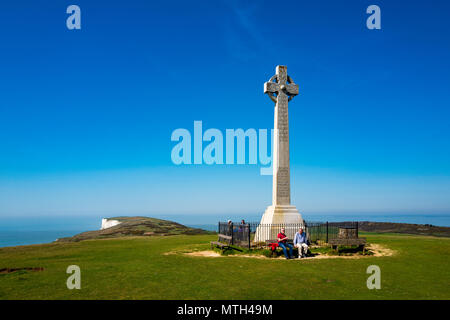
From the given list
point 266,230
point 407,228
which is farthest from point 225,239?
point 407,228

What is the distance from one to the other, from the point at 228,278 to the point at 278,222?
426 inches

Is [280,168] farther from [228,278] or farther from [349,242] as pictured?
[228,278]

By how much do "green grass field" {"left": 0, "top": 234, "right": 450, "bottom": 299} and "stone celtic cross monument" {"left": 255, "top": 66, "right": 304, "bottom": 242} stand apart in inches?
236

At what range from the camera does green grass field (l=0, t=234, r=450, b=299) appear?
30.4 ft

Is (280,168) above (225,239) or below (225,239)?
above

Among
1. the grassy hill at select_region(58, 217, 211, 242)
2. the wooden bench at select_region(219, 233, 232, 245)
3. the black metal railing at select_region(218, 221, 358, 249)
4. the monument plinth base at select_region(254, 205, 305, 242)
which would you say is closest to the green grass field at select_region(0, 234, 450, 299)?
the wooden bench at select_region(219, 233, 232, 245)

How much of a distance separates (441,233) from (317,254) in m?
22.0

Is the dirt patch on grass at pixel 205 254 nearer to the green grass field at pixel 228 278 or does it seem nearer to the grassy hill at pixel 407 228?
the green grass field at pixel 228 278

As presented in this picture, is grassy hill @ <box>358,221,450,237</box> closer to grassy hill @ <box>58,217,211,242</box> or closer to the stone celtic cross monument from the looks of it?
the stone celtic cross monument

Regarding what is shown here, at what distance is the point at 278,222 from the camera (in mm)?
21453
